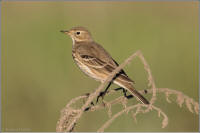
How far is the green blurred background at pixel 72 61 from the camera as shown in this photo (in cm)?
750

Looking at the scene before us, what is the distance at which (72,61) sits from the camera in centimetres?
891

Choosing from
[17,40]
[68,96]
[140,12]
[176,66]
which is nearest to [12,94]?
[68,96]

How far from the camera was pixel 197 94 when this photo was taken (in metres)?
8.21

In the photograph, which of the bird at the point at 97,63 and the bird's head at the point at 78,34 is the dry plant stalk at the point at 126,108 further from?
the bird's head at the point at 78,34

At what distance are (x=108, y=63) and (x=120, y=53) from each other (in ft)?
11.0

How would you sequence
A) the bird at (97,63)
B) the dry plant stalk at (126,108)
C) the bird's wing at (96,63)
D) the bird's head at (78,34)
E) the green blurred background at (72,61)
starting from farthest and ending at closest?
the green blurred background at (72,61), the bird's head at (78,34), the bird's wing at (96,63), the bird at (97,63), the dry plant stalk at (126,108)

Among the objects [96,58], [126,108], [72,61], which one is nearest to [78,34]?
[96,58]

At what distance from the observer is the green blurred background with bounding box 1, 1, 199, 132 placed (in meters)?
7.50

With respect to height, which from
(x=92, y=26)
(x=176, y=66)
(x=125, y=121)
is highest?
(x=92, y=26)

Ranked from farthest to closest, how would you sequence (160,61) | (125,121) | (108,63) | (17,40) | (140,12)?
1. (140,12)
2. (17,40)
3. (160,61)
4. (125,121)
5. (108,63)

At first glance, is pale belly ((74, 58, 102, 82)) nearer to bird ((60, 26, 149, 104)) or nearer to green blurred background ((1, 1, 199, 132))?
bird ((60, 26, 149, 104))

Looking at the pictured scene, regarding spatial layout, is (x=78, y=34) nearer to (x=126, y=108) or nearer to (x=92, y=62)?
(x=92, y=62)

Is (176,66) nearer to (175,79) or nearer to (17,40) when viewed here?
(175,79)

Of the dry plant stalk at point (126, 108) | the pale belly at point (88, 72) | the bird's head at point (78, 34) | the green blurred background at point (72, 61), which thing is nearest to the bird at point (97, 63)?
the pale belly at point (88, 72)
